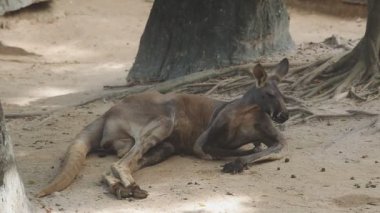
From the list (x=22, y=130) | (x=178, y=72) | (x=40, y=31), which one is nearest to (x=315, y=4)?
(x=40, y=31)

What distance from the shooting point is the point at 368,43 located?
8.05 m

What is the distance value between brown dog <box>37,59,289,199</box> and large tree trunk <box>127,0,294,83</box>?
10.1ft

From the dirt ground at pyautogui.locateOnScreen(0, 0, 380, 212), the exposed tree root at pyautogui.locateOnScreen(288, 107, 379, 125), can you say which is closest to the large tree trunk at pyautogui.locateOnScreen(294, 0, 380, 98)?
the dirt ground at pyautogui.locateOnScreen(0, 0, 380, 212)

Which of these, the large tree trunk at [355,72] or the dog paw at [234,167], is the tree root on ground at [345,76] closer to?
the large tree trunk at [355,72]

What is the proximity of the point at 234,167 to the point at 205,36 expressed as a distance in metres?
4.07

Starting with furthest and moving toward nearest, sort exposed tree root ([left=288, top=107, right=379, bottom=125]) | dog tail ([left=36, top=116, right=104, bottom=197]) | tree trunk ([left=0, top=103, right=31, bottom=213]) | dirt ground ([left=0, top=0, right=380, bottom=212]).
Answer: exposed tree root ([left=288, top=107, right=379, bottom=125]), dog tail ([left=36, top=116, right=104, bottom=197]), dirt ground ([left=0, top=0, right=380, bottom=212]), tree trunk ([left=0, top=103, right=31, bottom=213])

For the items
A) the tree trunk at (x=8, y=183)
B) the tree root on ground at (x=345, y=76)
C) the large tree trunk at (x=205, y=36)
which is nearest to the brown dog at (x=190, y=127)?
the tree trunk at (x=8, y=183)

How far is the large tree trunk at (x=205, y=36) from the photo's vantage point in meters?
9.41

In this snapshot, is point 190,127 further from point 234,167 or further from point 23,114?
point 23,114

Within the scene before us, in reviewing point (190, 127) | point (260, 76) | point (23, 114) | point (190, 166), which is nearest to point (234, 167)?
point (190, 166)

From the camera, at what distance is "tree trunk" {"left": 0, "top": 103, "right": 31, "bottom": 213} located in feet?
13.8

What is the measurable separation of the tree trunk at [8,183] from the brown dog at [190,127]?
153 centimetres

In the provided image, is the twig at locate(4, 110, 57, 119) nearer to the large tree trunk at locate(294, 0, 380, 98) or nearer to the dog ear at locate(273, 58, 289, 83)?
the large tree trunk at locate(294, 0, 380, 98)

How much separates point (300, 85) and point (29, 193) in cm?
389
